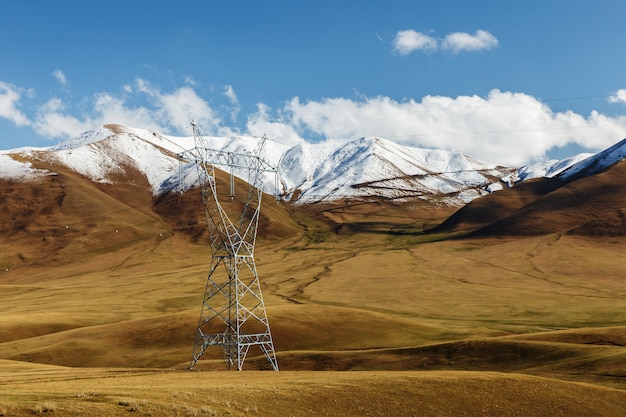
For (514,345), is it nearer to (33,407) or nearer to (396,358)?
(396,358)

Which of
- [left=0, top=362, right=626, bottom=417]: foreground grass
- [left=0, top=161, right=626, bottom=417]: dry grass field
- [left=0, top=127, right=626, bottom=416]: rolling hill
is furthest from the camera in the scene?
[left=0, top=127, right=626, bottom=416]: rolling hill

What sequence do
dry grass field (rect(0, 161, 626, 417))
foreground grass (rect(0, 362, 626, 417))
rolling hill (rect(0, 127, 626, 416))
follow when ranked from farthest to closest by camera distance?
rolling hill (rect(0, 127, 626, 416)) < dry grass field (rect(0, 161, 626, 417)) < foreground grass (rect(0, 362, 626, 417))

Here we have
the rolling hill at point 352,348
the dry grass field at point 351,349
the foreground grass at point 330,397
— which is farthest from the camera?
the rolling hill at point 352,348

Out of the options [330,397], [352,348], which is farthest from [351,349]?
[330,397]

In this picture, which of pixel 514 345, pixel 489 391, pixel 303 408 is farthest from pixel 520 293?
pixel 303 408

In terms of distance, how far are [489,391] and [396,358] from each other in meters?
29.3

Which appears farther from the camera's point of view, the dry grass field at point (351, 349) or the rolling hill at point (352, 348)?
the rolling hill at point (352, 348)

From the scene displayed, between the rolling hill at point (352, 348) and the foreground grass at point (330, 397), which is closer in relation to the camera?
the foreground grass at point (330, 397)

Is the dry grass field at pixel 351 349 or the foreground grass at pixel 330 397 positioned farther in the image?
the dry grass field at pixel 351 349

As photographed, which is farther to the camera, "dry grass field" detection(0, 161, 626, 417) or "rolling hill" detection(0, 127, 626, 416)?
"rolling hill" detection(0, 127, 626, 416)

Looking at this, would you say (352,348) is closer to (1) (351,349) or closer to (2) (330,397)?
(1) (351,349)

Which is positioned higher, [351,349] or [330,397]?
[330,397]

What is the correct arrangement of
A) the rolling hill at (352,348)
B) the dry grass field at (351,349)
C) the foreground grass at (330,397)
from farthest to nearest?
the rolling hill at (352,348), the dry grass field at (351,349), the foreground grass at (330,397)

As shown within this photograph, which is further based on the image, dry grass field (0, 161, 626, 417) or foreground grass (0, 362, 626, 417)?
dry grass field (0, 161, 626, 417)
